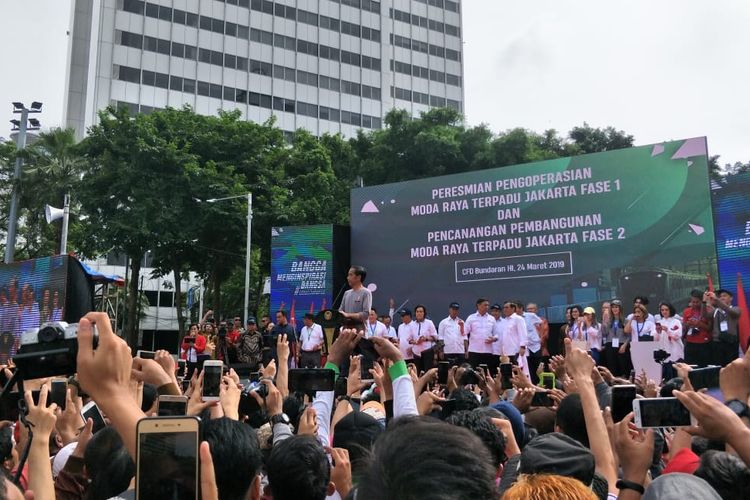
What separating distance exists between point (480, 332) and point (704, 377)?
33.9ft

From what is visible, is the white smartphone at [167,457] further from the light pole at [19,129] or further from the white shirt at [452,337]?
the light pole at [19,129]

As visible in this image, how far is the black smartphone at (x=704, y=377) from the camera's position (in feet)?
9.32

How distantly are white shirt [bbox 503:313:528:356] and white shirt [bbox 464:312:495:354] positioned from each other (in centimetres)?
39

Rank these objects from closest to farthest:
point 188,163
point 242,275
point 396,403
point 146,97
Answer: point 396,403 < point 188,163 < point 242,275 < point 146,97

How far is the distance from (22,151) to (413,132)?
49.5 ft

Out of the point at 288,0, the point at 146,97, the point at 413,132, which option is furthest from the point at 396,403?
the point at 288,0

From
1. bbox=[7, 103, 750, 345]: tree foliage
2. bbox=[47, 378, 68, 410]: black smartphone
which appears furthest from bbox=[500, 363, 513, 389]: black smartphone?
bbox=[7, 103, 750, 345]: tree foliage

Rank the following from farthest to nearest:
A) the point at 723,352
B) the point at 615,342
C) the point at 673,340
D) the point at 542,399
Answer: the point at 615,342 < the point at 673,340 < the point at 723,352 < the point at 542,399

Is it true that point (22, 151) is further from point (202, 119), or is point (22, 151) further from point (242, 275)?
point (242, 275)

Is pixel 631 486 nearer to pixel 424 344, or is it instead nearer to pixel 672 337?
pixel 672 337

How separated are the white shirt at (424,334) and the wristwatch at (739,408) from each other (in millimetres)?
10950

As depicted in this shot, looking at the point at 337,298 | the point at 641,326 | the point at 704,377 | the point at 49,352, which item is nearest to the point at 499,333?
the point at 641,326

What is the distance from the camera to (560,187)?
14.2m

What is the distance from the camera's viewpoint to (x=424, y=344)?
522 inches
